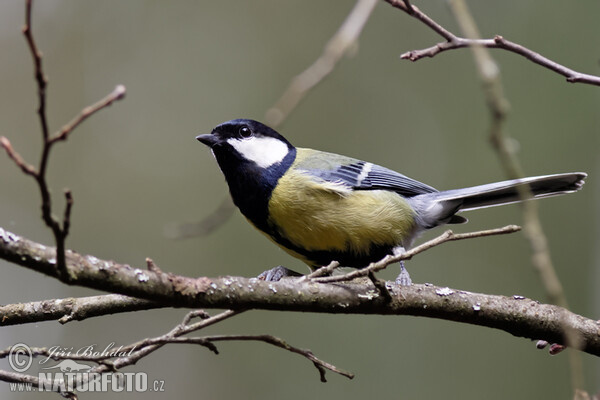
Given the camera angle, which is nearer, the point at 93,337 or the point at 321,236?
the point at 321,236

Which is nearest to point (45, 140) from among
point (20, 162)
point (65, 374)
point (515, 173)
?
point (20, 162)

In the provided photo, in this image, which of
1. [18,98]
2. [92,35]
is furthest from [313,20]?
[18,98]

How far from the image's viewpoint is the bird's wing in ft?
10.6

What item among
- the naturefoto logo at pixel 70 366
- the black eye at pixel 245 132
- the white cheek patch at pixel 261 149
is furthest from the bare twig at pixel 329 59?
the black eye at pixel 245 132

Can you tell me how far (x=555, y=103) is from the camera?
729cm

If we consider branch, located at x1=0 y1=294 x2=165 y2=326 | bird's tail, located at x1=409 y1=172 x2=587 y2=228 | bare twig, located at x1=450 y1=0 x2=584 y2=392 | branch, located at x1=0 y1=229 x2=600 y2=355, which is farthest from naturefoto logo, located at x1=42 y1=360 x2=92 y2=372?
bird's tail, located at x1=409 y1=172 x2=587 y2=228

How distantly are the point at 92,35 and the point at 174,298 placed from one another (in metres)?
7.56

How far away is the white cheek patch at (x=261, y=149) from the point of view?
328cm

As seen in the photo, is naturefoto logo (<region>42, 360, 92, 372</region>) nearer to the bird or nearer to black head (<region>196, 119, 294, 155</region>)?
the bird

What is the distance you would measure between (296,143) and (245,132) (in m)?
3.48

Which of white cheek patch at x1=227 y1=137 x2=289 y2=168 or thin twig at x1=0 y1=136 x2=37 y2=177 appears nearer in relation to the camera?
thin twig at x1=0 y1=136 x2=37 y2=177

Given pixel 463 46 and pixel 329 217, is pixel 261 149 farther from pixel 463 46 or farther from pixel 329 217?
pixel 463 46

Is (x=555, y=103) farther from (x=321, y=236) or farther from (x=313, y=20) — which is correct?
(x=321, y=236)

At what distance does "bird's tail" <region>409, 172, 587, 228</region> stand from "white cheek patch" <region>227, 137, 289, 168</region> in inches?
29.6
